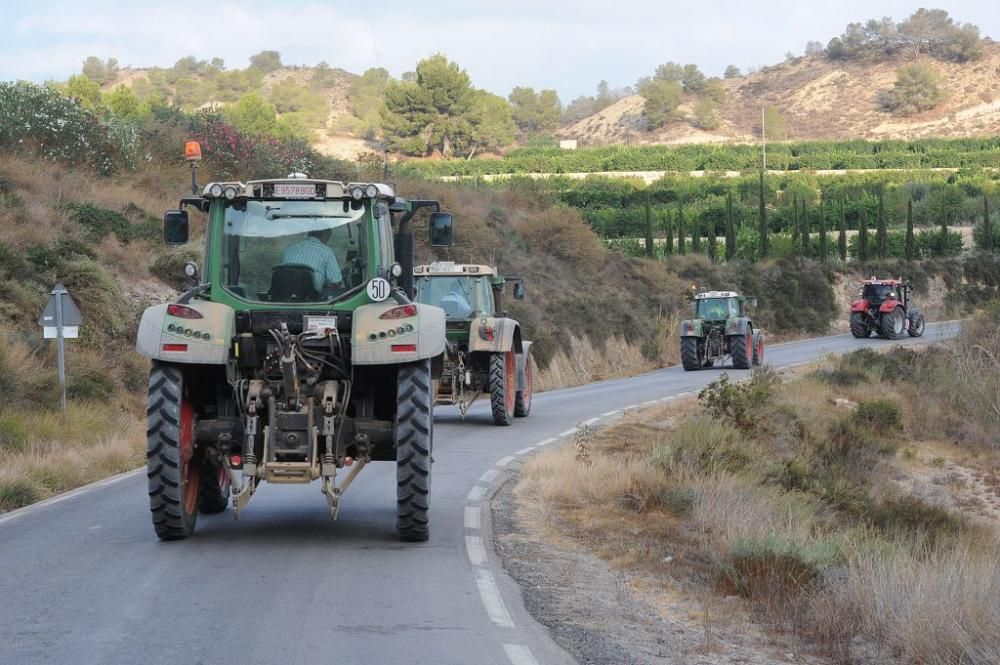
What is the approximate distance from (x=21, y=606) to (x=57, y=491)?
7544 millimetres

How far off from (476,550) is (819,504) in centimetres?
741

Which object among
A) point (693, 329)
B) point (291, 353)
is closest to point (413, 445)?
point (291, 353)

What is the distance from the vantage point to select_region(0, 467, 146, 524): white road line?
13.2 metres

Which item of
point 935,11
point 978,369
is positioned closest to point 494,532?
point 978,369

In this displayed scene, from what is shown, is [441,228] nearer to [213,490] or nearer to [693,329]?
[213,490]

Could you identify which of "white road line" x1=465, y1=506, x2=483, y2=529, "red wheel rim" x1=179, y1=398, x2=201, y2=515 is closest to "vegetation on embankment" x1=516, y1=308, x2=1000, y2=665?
"white road line" x1=465, y1=506, x2=483, y2=529

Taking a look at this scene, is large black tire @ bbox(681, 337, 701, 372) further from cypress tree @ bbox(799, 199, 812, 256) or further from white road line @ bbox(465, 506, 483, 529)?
cypress tree @ bbox(799, 199, 812, 256)

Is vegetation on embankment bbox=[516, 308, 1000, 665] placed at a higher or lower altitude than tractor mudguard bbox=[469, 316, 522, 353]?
lower

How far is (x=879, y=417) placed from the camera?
91.6ft

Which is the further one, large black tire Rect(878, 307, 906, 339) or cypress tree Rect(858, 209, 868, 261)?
cypress tree Rect(858, 209, 868, 261)

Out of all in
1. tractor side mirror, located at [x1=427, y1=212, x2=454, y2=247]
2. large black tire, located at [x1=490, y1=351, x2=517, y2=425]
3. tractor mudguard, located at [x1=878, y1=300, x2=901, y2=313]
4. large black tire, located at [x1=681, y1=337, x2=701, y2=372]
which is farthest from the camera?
tractor mudguard, located at [x1=878, y1=300, x2=901, y2=313]

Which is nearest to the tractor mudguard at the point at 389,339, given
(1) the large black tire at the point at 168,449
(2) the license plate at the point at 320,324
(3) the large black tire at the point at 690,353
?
(2) the license plate at the point at 320,324

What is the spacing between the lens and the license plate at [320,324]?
10.7m

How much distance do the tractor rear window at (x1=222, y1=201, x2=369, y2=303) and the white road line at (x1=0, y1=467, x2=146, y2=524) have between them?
382cm
